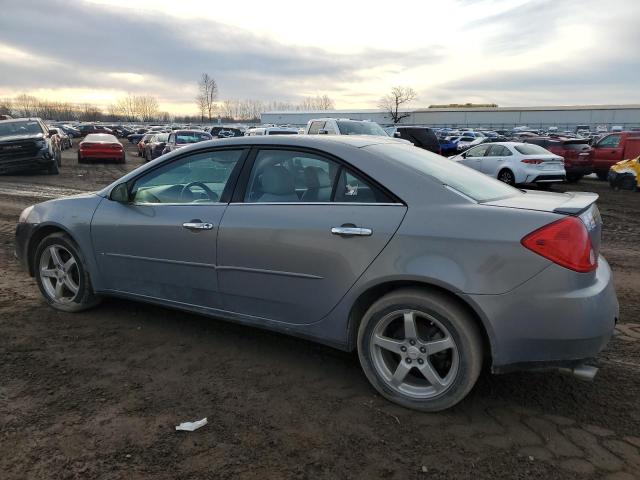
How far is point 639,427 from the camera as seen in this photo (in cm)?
288

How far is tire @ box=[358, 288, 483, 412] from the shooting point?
9.33 ft

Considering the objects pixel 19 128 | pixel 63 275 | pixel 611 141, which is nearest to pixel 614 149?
pixel 611 141

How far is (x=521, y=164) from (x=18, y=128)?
1608cm

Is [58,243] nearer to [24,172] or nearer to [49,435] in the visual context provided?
[49,435]

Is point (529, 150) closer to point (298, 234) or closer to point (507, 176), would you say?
point (507, 176)

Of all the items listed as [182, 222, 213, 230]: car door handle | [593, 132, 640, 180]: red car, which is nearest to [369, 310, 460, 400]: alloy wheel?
[182, 222, 213, 230]: car door handle

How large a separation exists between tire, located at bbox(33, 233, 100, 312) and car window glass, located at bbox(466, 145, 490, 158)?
14736mm

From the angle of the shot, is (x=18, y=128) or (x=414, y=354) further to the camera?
(x=18, y=128)

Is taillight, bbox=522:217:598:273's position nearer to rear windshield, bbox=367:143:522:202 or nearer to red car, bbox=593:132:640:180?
rear windshield, bbox=367:143:522:202

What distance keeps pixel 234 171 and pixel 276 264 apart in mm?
827

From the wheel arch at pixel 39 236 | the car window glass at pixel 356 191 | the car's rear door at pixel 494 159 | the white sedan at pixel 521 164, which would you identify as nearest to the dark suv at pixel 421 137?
the white sedan at pixel 521 164

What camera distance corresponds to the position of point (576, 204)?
3084mm

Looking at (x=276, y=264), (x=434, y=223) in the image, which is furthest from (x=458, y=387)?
(x=276, y=264)

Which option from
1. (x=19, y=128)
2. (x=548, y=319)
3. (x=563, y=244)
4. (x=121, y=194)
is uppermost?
(x=19, y=128)
